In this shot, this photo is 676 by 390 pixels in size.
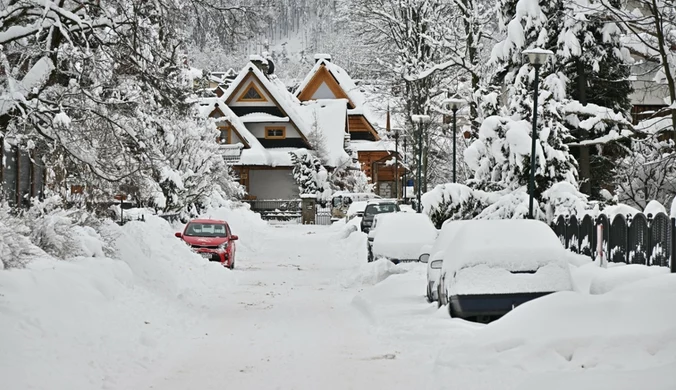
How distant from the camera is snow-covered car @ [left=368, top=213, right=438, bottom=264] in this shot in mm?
23125

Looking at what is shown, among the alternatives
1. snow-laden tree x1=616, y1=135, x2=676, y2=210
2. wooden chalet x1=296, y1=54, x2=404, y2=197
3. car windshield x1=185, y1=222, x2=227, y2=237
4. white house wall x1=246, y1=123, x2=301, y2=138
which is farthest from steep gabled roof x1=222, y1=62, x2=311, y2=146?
snow-laden tree x1=616, y1=135, x2=676, y2=210

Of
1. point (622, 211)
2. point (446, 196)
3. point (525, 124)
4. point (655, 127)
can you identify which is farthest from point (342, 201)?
point (622, 211)

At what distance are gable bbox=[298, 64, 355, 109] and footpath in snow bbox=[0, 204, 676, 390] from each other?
65.8 meters

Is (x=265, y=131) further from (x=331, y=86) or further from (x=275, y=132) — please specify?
(x=331, y=86)

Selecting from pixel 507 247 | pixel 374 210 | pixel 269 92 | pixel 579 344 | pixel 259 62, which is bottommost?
pixel 579 344

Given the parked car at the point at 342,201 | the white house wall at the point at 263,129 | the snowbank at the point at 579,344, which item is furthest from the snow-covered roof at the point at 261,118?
the snowbank at the point at 579,344

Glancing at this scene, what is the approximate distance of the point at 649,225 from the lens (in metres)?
18.9

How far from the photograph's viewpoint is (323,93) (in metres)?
83.9

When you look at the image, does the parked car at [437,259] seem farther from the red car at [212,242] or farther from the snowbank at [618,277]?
the red car at [212,242]

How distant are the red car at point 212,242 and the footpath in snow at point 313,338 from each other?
26.0ft

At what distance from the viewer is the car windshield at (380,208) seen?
41469 mm

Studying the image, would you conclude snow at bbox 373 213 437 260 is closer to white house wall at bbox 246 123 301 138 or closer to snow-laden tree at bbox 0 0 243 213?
snow-laden tree at bbox 0 0 243 213

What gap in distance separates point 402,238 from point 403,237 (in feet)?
0.24

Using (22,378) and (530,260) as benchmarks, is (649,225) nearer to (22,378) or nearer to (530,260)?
(530,260)
